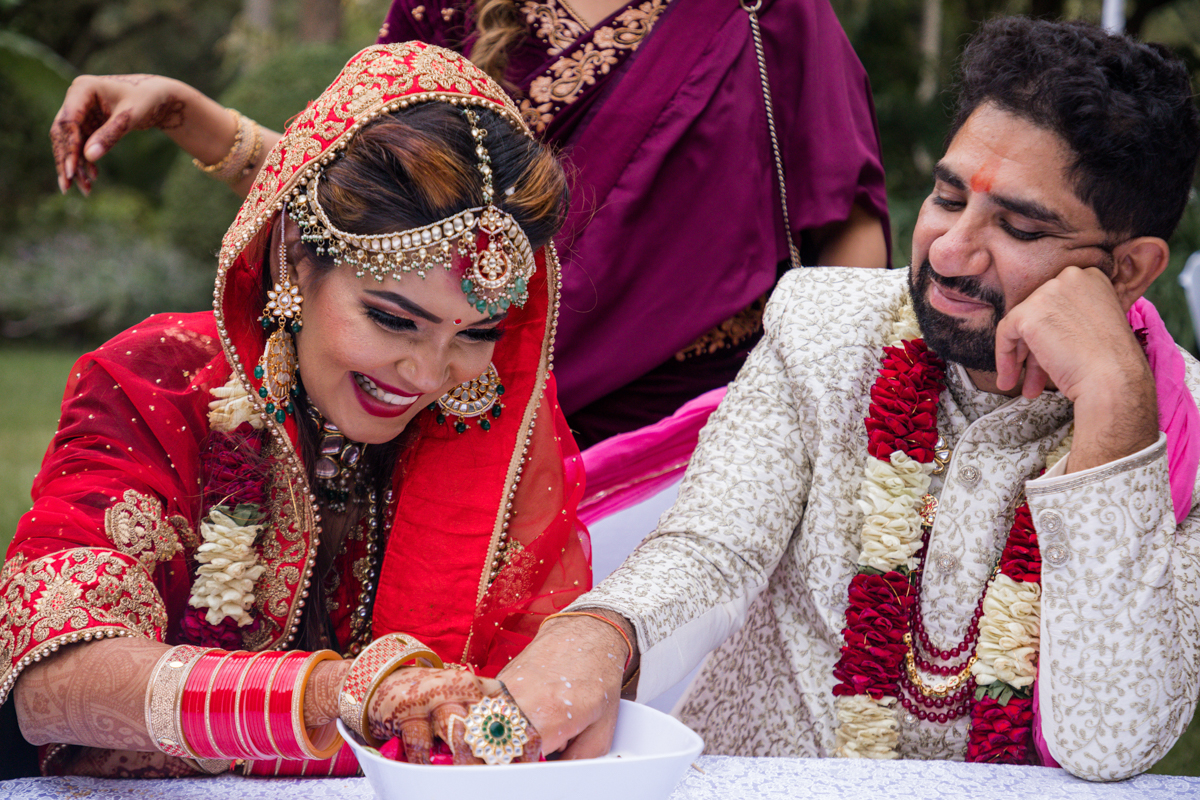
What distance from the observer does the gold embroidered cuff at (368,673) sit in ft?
4.61

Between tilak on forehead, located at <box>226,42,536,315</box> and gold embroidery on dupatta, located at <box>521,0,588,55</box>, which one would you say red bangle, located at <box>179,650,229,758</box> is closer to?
tilak on forehead, located at <box>226,42,536,315</box>

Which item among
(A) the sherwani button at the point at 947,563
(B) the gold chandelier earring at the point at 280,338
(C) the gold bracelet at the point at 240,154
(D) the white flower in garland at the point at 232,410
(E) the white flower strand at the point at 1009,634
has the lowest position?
(E) the white flower strand at the point at 1009,634

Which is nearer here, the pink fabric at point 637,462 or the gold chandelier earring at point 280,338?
the gold chandelier earring at point 280,338

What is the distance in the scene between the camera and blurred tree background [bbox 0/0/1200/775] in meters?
5.40

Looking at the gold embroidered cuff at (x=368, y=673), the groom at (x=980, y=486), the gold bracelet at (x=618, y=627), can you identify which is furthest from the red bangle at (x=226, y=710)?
the gold bracelet at (x=618, y=627)

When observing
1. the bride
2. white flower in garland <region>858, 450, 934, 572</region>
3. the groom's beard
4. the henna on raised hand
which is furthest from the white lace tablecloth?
the henna on raised hand

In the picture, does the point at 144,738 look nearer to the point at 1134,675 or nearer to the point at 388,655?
the point at 388,655

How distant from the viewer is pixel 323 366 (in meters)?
1.91

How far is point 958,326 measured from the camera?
195 centimetres

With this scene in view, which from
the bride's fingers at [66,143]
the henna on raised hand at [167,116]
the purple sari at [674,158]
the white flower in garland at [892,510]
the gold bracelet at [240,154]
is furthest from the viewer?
the gold bracelet at [240,154]

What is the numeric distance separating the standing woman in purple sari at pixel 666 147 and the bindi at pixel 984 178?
2.52 ft

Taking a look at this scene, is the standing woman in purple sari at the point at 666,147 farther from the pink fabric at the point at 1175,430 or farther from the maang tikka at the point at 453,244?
the pink fabric at the point at 1175,430

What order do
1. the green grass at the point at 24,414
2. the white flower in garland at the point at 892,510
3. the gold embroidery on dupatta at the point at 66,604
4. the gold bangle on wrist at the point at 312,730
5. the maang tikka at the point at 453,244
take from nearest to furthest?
the gold bangle on wrist at the point at 312,730 < the gold embroidery on dupatta at the point at 66,604 < the maang tikka at the point at 453,244 < the white flower in garland at the point at 892,510 < the green grass at the point at 24,414

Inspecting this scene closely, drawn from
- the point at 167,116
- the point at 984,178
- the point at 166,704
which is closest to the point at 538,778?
the point at 166,704
